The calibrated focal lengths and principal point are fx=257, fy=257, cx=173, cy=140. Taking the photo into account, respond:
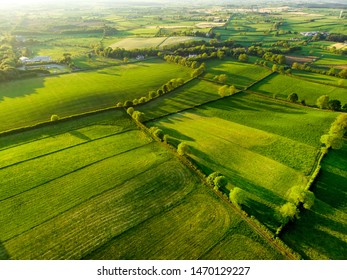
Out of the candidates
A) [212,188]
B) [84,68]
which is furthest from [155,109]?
[84,68]

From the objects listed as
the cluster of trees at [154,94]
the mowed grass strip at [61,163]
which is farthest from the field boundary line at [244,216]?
the cluster of trees at [154,94]

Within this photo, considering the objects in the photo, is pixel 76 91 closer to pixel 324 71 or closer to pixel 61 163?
pixel 61 163

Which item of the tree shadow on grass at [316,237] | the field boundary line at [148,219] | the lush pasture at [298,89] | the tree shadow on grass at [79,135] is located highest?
the tree shadow on grass at [79,135]

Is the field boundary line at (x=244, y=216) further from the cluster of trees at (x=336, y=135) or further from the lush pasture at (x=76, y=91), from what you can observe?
the lush pasture at (x=76, y=91)

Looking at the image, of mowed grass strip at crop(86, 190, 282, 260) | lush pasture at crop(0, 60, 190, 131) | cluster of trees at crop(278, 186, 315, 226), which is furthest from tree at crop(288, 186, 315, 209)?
lush pasture at crop(0, 60, 190, 131)

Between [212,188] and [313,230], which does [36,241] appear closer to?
[212,188]
